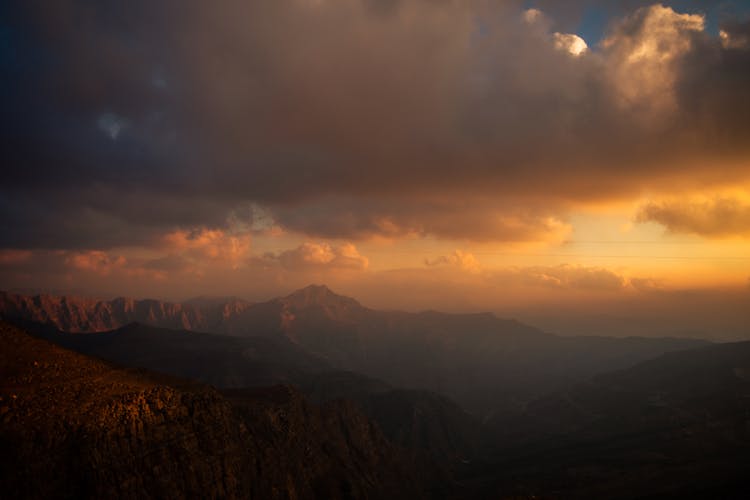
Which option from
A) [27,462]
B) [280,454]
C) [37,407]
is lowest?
[280,454]

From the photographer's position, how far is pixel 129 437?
70438 millimetres

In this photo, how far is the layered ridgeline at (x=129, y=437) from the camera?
6094 centimetres

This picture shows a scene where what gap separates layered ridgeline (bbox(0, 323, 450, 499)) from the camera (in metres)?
60.9

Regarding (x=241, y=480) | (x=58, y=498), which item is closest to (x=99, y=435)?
(x=58, y=498)

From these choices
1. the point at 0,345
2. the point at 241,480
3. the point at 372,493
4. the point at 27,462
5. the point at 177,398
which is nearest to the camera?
the point at 27,462

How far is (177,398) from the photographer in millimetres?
82312

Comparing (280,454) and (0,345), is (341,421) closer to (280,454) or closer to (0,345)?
(280,454)

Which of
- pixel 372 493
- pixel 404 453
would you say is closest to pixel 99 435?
pixel 372 493

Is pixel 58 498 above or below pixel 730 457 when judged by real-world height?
above

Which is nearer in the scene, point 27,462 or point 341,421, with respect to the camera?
point 27,462

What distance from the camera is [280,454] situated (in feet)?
348

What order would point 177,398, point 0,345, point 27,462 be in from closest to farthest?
point 27,462 → point 0,345 → point 177,398

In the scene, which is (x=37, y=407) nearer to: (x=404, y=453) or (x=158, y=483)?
(x=158, y=483)

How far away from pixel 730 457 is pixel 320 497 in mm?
155758
